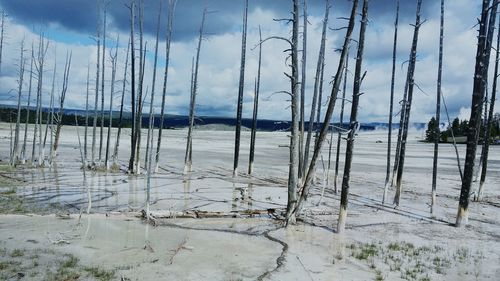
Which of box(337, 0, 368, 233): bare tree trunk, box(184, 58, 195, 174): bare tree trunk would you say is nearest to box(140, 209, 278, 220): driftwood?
box(337, 0, 368, 233): bare tree trunk

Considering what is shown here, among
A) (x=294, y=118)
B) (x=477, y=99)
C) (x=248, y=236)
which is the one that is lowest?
(x=248, y=236)

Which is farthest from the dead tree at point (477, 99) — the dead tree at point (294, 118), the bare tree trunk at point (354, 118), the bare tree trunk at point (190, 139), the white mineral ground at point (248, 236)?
the bare tree trunk at point (190, 139)

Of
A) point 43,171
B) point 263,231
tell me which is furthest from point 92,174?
point 263,231

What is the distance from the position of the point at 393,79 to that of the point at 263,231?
35.6ft

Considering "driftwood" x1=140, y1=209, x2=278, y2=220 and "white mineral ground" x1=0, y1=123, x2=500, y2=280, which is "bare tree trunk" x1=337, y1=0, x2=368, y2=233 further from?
"driftwood" x1=140, y1=209, x2=278, y2=220

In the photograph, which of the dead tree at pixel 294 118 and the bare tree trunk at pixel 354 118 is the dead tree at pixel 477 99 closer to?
the bare tree trunk at pixel 354 118

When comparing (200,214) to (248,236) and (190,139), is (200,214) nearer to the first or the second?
(248,236)

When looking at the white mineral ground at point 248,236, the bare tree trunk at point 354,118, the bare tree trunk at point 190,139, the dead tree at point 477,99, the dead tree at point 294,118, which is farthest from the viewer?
the bare tree trunk at point 190,139

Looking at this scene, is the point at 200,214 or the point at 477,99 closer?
the point at 477,99

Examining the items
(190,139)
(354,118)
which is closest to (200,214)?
(354,118)

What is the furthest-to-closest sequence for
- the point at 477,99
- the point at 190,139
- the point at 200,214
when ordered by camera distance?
the point at 190,139, the point at 200,214, the point at 477,99

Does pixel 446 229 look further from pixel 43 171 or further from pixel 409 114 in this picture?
pixel 43 171

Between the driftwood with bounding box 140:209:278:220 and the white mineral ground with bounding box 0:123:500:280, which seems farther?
the driftwood with bounding box 140:209:278:220

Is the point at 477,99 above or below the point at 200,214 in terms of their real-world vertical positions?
above
